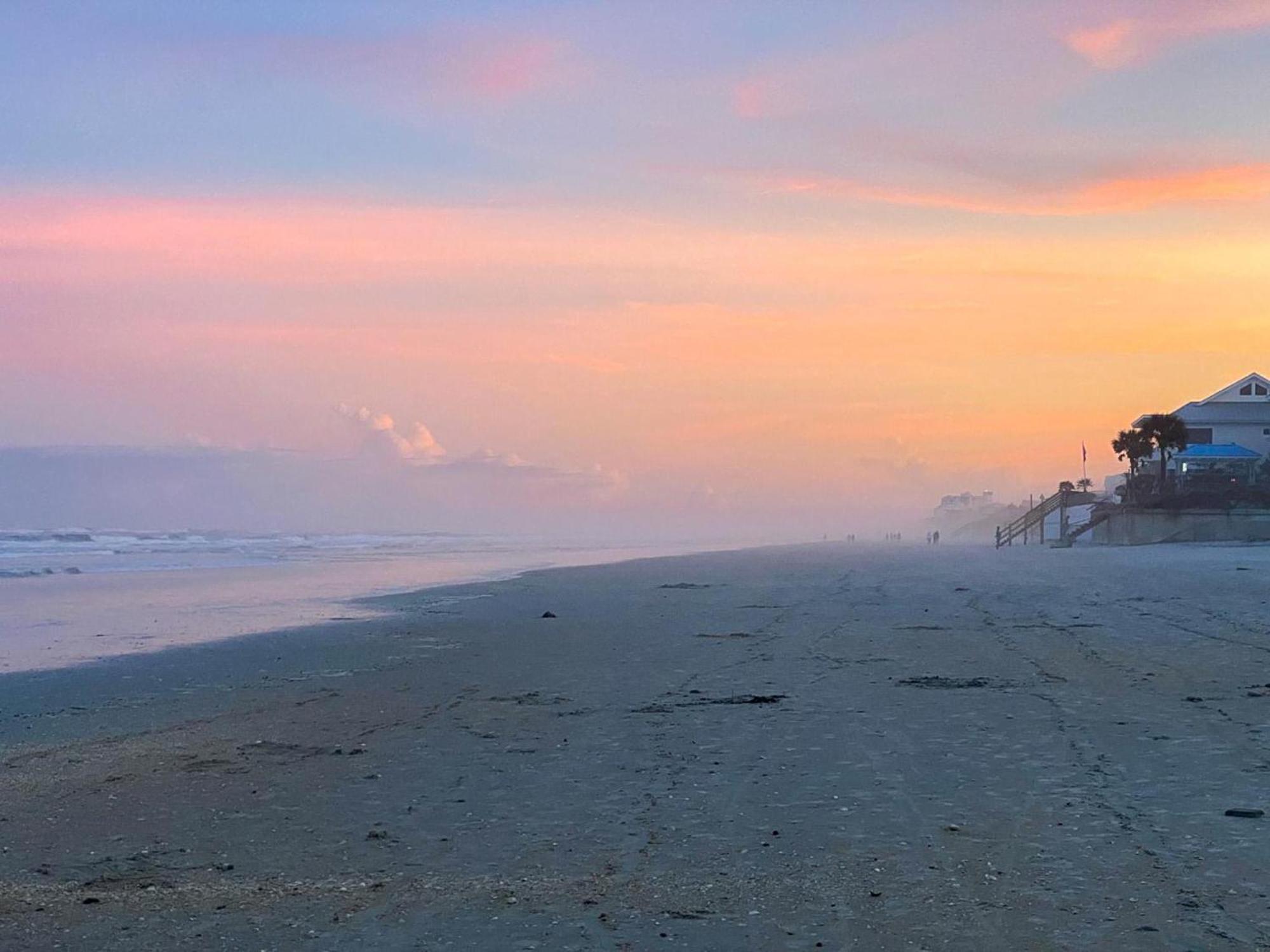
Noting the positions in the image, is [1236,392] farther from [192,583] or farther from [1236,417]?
[192,583]

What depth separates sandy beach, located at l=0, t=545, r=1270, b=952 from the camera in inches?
200

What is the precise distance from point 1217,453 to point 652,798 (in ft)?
207

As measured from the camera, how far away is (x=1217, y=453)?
62312mm

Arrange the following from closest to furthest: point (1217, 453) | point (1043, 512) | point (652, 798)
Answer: point (652, 798) → point (1217, 453) → point (1043, 512)

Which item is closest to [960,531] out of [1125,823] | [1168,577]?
[1168,577]

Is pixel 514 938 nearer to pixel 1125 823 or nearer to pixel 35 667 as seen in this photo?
pixel 1125 823

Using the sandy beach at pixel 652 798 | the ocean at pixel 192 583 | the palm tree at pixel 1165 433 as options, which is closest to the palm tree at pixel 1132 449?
the palm tree at pixel 1165 433

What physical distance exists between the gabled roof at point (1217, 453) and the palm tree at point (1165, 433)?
7.98ft

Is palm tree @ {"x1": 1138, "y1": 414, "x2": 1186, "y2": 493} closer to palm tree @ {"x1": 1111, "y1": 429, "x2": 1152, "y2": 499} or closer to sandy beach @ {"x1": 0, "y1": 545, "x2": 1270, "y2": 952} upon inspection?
palm tree @ {"x1": 1111, "y1": 429, "x2": 1152, "y2": 499}

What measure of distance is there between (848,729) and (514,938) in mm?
4836

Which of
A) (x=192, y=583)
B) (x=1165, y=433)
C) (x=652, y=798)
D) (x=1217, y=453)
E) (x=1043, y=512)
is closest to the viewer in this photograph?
(x=652, y=798)

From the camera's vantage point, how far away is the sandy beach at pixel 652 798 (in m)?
5.09

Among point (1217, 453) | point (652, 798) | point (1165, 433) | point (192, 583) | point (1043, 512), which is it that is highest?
point (1165, 433)

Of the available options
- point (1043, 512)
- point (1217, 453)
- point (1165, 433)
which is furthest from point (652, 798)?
point (1043, 512)
